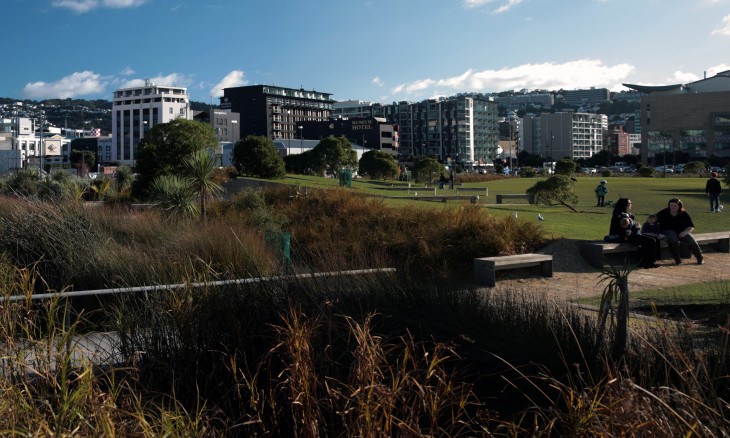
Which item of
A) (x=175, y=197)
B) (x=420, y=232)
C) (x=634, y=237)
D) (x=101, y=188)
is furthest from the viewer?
(x=101, y=188)

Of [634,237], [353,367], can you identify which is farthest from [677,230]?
[353,367]

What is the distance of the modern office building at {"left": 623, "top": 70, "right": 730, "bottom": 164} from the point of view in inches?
5094

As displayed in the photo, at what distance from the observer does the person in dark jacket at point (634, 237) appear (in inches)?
515

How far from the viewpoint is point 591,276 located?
12.4 meters

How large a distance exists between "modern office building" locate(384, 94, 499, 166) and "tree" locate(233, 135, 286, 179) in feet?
474

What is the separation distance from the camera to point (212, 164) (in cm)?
2059

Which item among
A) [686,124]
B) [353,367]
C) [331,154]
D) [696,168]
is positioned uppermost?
[686,124]

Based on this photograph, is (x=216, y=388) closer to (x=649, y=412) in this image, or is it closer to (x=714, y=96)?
(x=649, y=412)

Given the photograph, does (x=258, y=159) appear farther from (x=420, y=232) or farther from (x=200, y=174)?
(x=420, y=232)

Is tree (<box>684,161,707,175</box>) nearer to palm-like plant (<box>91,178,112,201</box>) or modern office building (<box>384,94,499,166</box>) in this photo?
palm-like plant (<box>91,178,112,201</box>)

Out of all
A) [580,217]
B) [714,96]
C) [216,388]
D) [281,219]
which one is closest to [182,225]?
[281,219]

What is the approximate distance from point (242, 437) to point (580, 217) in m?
18.4

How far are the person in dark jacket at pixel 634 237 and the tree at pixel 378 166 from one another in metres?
47.7

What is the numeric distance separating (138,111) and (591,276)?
151269 mm
